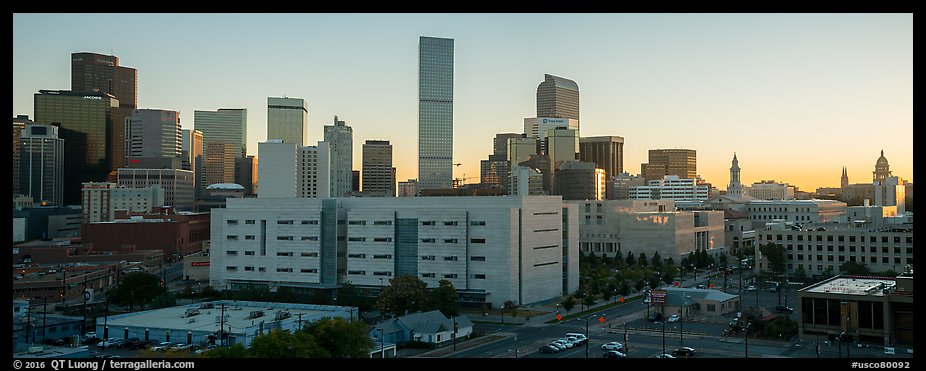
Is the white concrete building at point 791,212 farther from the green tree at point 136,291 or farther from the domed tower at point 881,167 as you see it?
the green tree at point 136,291

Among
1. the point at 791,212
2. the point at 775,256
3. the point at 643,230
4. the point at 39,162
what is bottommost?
the point at 775,256

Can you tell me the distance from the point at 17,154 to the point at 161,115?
141 ft

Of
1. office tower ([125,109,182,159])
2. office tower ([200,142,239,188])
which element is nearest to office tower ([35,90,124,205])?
office tower ([125,109,182,159])

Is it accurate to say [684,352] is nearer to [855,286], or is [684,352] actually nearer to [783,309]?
[855,286]

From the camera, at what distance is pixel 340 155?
176m

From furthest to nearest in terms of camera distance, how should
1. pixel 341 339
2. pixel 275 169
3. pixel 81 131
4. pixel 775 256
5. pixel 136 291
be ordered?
pixel 81 131
pixel 275 169
pixel 775 256
pixel 136 291
pixel 341 339

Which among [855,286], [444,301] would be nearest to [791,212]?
[855,286]

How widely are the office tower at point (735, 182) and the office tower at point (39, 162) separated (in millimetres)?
127779

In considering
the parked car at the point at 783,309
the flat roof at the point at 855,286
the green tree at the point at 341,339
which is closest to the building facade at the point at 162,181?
the parked car at the point at 783,309

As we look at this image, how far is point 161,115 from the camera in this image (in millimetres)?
183000

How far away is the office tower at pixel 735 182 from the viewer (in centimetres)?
14275

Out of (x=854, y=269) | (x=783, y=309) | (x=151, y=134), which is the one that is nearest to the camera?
(x=783, y=309)

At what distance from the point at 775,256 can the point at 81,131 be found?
15782cm
